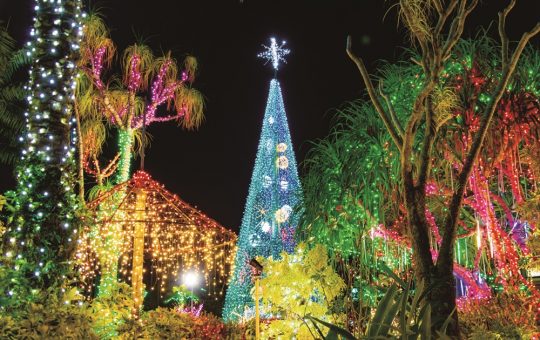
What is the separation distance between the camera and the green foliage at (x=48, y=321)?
176 inches

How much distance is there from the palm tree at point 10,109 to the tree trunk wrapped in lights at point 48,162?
39.6 ft

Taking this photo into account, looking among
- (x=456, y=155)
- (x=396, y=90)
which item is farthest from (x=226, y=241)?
(x=456, y=155)

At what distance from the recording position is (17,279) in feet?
17.7

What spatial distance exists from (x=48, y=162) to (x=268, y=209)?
9152 mm

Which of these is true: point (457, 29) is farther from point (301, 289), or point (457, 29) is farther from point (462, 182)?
point (301, 289)

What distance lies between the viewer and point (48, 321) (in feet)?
15.4

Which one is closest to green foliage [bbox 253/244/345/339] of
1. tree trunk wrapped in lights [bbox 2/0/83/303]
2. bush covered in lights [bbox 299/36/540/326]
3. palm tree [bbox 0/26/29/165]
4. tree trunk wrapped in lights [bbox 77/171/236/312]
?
bush covered in lights [bbox 299/36/540/326]

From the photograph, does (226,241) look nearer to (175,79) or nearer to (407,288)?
(175,79)

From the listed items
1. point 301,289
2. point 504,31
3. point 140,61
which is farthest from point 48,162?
point 140,61

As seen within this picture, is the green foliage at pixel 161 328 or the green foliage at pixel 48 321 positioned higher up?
the green foliage at pixel 48 321

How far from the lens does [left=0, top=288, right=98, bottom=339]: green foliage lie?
14.7 ft

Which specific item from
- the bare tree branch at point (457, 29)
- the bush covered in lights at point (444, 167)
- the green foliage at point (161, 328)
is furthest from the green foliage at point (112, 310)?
the bare tree branch at point (457, 29)

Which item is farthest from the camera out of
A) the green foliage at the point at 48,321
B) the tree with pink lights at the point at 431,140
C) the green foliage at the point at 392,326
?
the tree with pink lights at the point at 431,140

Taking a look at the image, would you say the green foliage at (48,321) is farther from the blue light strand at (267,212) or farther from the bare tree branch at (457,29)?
the blue light strand at (267,212)
